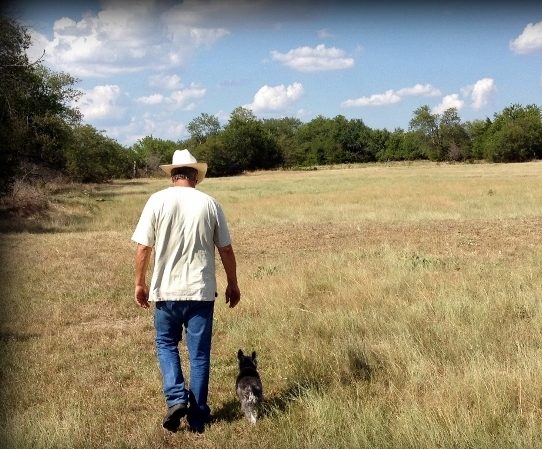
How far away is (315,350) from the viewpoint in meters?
5.82

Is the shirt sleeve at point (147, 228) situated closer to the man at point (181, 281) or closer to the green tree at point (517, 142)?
the man at point (181, 281)

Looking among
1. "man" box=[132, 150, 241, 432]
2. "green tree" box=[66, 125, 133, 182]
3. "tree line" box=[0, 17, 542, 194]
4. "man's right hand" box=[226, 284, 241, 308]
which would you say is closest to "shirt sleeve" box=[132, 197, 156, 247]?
"man" box=[132, 150, 241, 432]

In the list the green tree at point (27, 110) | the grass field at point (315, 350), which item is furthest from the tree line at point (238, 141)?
the grass field at point (315, 350)

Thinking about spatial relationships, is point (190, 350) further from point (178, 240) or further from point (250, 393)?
point (178, 240)

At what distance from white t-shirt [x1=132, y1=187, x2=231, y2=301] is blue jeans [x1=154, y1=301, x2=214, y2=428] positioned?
0.14 meters

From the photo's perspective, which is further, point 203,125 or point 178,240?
point 203,125

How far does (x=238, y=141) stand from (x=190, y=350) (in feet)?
285

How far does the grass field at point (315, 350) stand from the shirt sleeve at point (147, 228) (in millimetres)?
993

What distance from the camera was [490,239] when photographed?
1444 cm

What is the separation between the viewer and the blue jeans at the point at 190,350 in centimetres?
447

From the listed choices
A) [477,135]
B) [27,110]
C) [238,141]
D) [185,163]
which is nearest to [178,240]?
[185,163]

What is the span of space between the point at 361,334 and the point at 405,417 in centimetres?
233

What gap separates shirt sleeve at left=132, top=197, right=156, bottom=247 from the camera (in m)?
4.50

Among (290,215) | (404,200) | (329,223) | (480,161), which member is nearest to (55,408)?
(329,223)
